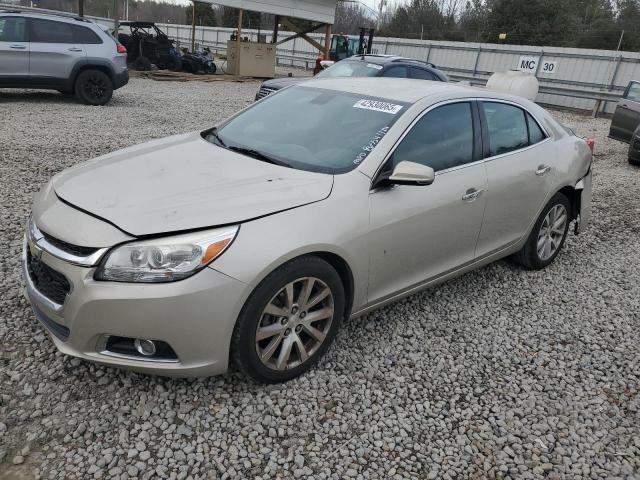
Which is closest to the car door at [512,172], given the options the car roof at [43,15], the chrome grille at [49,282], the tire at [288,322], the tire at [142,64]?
the tire at [288,322]

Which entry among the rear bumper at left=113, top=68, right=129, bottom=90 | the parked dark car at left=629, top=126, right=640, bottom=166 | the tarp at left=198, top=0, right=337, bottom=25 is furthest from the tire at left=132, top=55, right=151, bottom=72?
the parked dark car at left=629, top=126, right=640, bottom=166

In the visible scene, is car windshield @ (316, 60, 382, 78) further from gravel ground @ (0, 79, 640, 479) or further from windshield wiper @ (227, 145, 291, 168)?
windshield wiper @ (227, 145, 291, 168)

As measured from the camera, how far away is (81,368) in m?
2.81

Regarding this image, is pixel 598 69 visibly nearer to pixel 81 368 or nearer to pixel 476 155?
pixel 476 155

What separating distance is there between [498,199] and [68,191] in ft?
9.18

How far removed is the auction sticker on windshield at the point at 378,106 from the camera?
10.8 feet

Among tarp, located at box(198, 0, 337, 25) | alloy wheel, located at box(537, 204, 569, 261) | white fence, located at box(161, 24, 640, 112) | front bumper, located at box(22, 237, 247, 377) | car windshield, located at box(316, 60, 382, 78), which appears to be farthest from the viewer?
white fence, located at box(161, 24, 640, 112)

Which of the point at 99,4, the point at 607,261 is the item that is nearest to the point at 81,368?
the point at 607,261

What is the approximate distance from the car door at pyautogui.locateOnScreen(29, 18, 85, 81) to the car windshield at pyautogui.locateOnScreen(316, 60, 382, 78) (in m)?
4.91

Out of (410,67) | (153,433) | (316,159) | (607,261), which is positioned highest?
(410,67)

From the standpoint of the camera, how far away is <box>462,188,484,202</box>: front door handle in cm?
342

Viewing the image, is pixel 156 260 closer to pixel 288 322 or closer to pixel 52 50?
pixel 288 322

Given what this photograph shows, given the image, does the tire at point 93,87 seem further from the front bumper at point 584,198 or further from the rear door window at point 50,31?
the front bumper at point 584,198

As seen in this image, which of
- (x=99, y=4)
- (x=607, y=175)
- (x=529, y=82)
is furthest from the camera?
(x=99, y=4)
